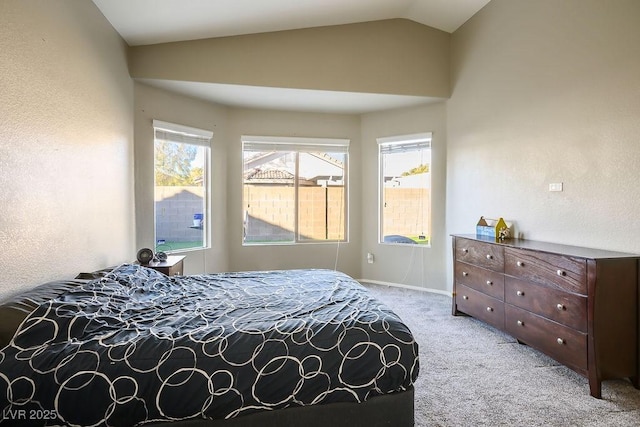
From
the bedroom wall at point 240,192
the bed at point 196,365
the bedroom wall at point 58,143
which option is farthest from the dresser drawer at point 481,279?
the bedroom wall at point 58,143

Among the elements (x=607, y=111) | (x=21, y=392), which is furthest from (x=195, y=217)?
(x=607, y=111)

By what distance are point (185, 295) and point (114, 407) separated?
3.00 feet

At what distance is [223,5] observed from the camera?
2986 millimetres

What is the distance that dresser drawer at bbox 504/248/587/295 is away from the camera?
7.27ft

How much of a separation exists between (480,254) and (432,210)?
1371 millimetres

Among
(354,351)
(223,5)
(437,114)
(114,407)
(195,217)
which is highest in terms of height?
(223,5)

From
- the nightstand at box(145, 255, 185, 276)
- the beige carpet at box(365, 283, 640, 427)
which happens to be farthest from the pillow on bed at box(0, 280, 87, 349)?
the beige carpet at box(365, 283, 640, 427)

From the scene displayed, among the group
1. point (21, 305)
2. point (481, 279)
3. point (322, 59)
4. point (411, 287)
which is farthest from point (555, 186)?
point (21, 305)

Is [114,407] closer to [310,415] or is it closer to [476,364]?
[310,415]

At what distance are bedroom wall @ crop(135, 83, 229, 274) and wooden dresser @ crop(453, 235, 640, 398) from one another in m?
3.24

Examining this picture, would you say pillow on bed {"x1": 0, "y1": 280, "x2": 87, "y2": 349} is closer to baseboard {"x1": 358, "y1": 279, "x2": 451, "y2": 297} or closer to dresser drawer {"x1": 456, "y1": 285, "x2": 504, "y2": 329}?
dresser drawer {"x1": 456, "y1": 285, "x2": 504, "y2": 329}

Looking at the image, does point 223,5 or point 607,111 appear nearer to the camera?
point 607,111

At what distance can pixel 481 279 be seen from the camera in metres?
3.22

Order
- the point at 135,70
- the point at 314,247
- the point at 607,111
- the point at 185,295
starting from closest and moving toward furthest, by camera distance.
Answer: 1. the point at 185,295
2. the point at 607,111
3. the point at 135,70
4. the point at 314,247
